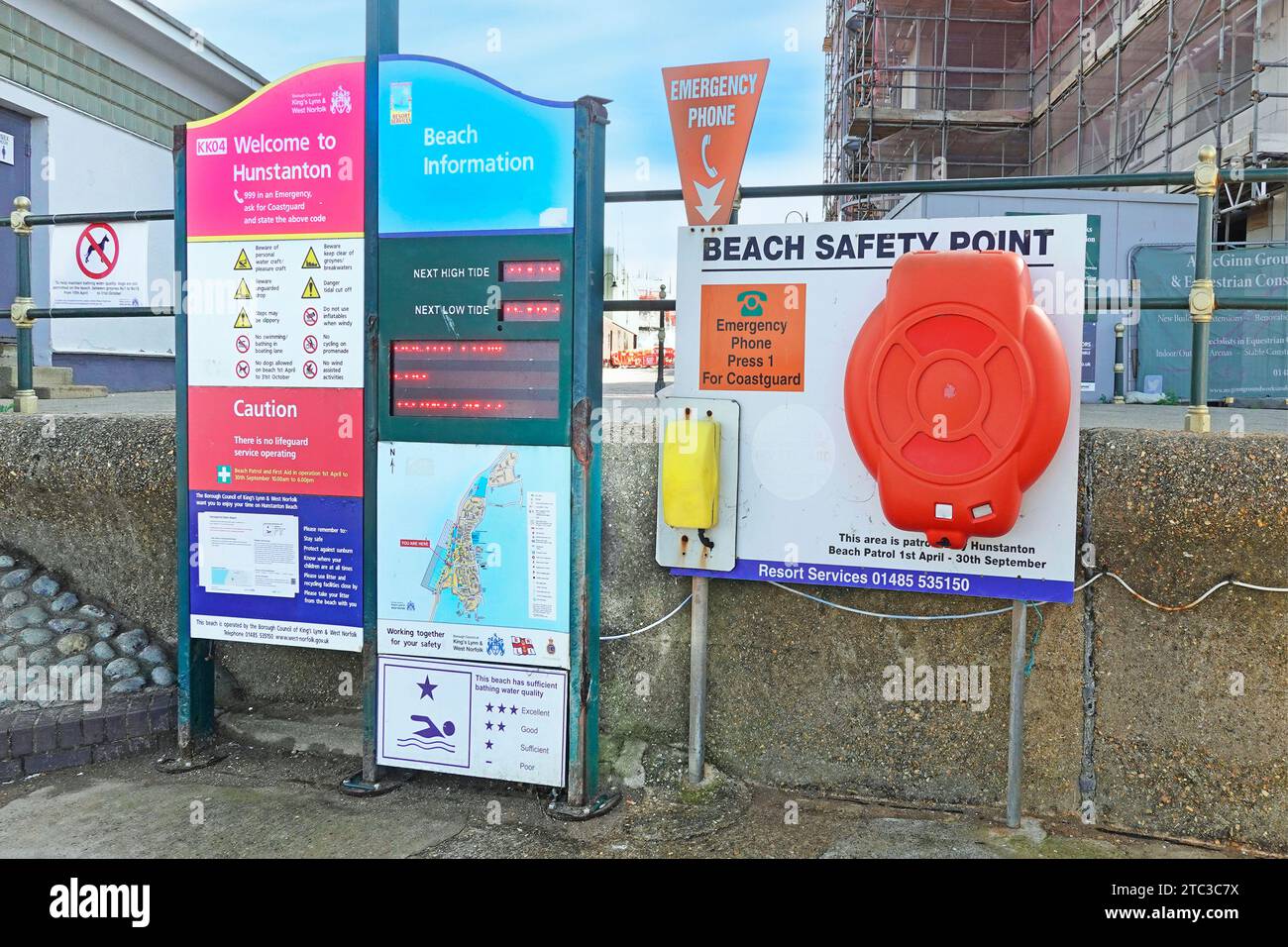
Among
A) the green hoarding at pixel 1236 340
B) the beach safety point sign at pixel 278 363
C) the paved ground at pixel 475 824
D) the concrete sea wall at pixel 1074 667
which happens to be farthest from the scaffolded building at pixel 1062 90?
the beach safety point sign at pixel 278 363

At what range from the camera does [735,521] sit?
369 centimetres

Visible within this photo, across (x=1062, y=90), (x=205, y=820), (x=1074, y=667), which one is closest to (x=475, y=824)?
(x=205, y=820)

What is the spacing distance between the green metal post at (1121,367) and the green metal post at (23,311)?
9.80 metres

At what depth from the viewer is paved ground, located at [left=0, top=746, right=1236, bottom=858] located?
336 cm

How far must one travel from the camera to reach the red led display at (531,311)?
11.8 ft

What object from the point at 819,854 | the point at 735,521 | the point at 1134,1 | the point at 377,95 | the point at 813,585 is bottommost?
the point at 819,854

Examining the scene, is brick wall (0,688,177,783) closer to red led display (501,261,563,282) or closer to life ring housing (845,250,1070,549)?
red led display (501,261,563,282)

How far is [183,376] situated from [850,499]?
2620mm

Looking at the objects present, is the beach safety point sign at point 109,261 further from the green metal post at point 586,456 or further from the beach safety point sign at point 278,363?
the green metal post at point 586,456

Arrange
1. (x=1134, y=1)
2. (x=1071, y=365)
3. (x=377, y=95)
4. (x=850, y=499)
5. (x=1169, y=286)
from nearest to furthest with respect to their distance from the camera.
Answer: (x=1071, y=365)
(x=850, y=499)
(x=377, y=95)
(x=1169, y=286)
(x=1134, y=1)

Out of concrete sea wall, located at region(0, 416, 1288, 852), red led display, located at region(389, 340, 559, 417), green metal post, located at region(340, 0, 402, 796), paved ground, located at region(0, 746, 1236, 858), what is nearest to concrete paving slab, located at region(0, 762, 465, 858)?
paved ground, located at region(0, 746, 1236, 858)

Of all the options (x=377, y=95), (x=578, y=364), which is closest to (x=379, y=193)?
(x=377, y=95)

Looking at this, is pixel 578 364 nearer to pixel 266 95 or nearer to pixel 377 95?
pixel 377 95

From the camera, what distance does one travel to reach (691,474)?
3.59m
